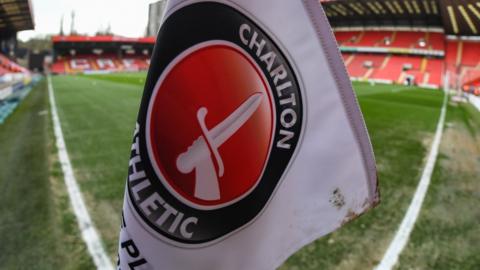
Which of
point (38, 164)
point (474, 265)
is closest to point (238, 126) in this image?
point (474, 265)

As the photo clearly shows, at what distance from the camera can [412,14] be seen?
111ft

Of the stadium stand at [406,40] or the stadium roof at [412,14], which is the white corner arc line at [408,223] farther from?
the stadium stand at [406,40]

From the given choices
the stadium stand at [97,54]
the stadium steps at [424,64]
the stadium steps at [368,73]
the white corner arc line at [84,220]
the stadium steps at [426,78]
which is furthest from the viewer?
the stadium stand at [97,54]

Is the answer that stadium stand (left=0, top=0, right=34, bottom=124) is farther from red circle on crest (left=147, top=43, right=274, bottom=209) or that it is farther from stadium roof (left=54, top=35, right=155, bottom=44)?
stadium roof (left=54, top=35, right=155, bottom=44)

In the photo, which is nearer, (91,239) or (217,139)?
(217,139)

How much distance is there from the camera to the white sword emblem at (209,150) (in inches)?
31.9

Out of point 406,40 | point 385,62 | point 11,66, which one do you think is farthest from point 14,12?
point 406,40

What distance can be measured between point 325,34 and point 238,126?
1.10 ft

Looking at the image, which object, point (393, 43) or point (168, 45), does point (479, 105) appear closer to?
point (168, 45)

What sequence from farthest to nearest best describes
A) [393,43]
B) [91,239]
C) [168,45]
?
1. [393,43]
2. [91,239]
3. [168,45]

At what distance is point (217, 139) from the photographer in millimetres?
826

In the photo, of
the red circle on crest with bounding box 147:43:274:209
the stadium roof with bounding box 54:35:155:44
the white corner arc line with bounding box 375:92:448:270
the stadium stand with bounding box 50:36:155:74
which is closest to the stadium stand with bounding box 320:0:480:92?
the stadium roof with bounding box 54:35:155:44

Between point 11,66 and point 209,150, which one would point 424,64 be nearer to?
point 11,66

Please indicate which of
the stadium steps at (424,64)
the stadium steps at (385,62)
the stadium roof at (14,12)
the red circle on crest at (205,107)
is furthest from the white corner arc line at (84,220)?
the stadium steps at (385,62)
